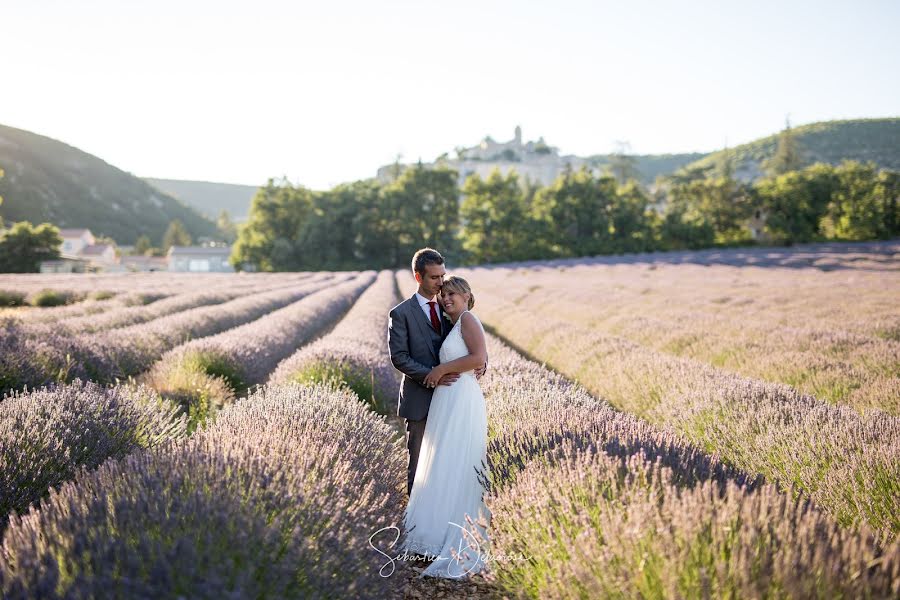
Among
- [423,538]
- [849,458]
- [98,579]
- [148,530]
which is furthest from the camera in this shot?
[423,538]

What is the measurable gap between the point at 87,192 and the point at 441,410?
108053 mm

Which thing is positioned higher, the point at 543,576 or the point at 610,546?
the point at 610,546

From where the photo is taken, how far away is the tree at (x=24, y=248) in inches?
1396

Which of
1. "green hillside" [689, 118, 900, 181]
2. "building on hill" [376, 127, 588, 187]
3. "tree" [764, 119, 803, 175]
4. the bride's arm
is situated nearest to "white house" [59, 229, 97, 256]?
"building on hill" [376, 127, 588, 187]

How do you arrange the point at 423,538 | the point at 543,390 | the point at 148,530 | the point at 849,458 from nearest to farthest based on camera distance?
the point at 148,530, the point at 849,458, the point at 423,538, the point at 543,390

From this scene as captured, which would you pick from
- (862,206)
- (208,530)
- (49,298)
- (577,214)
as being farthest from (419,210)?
(208,530)

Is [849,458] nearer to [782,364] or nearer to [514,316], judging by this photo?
[782,364]

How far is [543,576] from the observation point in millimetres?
1787

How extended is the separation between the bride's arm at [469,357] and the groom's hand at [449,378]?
55mm

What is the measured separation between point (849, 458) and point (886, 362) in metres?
3.05

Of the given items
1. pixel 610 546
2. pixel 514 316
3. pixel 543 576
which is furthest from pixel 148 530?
pixel 514 316

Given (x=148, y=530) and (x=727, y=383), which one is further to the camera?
(x=727, y=383)

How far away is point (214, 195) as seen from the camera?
178875mm

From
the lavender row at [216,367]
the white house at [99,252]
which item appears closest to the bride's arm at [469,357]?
the lavender row at [216,367]
